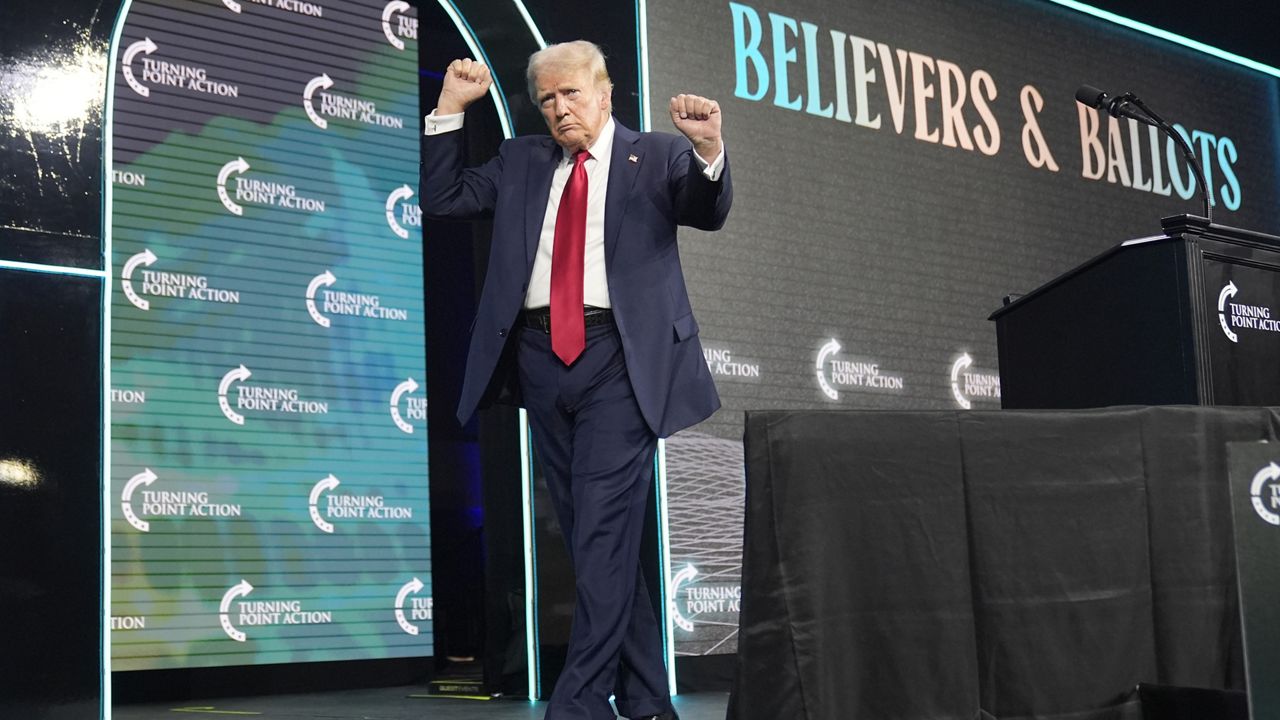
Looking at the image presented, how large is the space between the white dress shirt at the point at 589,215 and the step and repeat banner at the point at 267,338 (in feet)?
8.59

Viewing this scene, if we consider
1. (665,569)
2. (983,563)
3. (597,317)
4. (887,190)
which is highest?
(887,190)

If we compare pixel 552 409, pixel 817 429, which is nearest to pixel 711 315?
pixel 552 409

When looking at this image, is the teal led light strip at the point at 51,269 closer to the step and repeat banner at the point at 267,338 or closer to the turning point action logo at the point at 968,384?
the step and repeat banner at the point at 267,338

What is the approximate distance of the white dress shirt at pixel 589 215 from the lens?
9.69 feet

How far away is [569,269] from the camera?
2.94 meters

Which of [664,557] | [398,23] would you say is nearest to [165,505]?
[664,557]

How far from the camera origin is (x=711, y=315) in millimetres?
5719

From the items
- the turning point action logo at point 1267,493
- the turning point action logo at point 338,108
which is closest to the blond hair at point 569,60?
the turning point action logo at point 1267,493

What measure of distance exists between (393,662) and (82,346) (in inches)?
86.6

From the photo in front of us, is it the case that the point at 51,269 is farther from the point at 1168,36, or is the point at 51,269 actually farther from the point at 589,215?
the point at 1168,36

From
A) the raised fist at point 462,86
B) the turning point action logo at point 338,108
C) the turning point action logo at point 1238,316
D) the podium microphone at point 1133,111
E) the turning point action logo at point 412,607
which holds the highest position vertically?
the turning point action logo at point 338,108

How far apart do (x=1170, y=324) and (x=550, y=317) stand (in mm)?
2054

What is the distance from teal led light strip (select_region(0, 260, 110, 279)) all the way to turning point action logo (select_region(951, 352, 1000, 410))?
166 inches

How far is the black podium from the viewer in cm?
396
